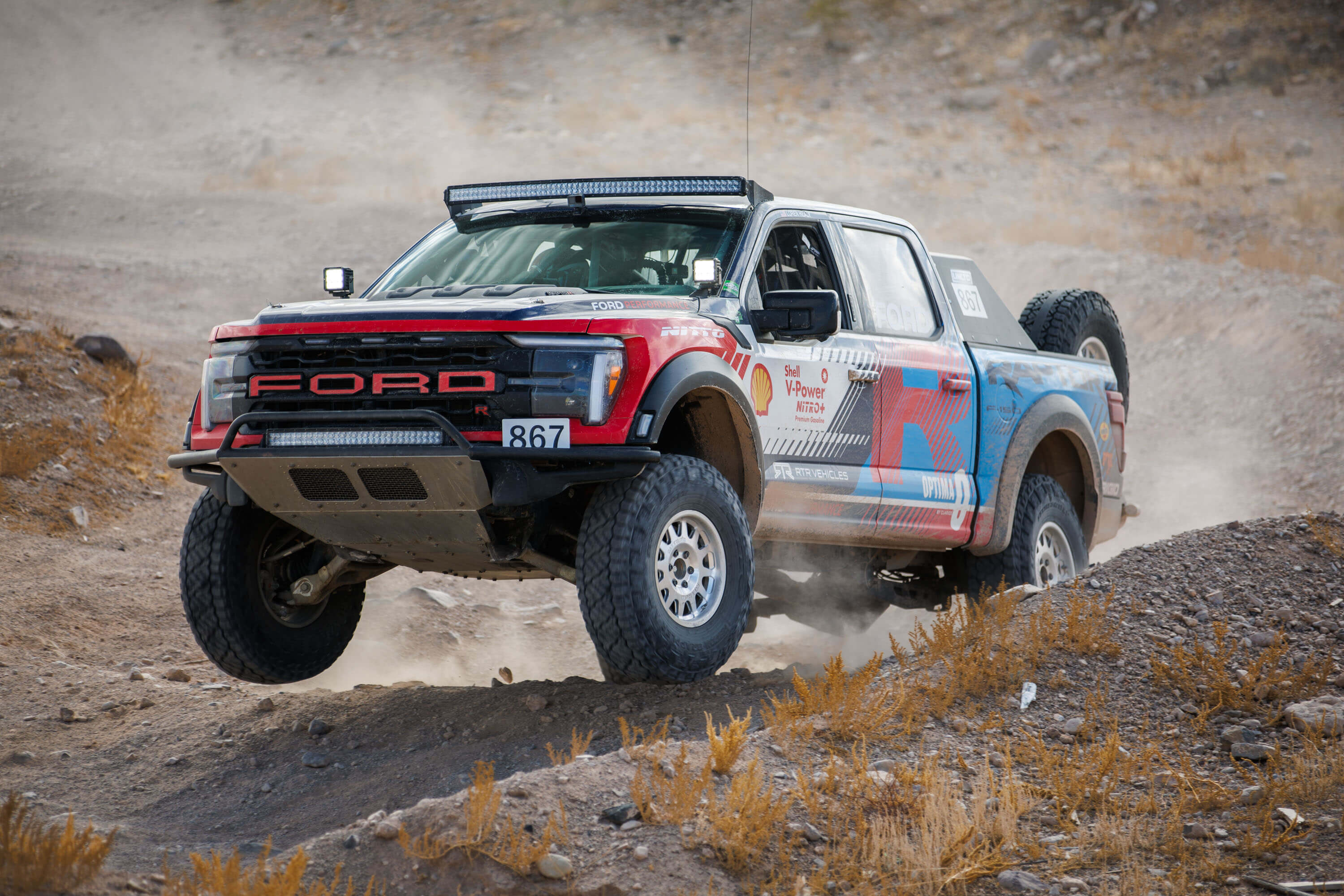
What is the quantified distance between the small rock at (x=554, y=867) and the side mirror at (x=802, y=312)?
2.42 meters

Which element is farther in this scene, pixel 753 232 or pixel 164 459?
pixel 164 459

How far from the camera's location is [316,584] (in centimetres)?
582

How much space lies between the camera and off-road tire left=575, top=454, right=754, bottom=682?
4.97 meters

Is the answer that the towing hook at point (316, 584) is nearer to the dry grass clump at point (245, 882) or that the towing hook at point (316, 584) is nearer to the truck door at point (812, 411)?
the truck door at point (812, 411)

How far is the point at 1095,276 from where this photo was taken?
65.8 feet

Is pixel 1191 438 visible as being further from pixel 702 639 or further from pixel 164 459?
pixel 702 639

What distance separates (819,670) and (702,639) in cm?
179

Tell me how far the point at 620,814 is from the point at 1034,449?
157 inches

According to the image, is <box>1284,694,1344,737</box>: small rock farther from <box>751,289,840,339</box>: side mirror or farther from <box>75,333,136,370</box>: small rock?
<box>75,333,136,370</box>: small rock

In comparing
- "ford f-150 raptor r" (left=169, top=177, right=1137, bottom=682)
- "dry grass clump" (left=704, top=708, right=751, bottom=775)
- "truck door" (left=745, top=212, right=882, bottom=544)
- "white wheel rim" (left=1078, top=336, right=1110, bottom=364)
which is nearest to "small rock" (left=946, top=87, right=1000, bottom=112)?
"white wheel rim" (left=1078, top=336, right=1110, bottom=364)

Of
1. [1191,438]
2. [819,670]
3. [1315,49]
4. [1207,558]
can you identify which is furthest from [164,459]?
[1315,49]

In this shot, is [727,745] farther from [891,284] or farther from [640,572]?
[891,284]

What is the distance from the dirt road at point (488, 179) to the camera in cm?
588

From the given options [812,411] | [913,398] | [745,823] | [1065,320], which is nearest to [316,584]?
[812,411]
